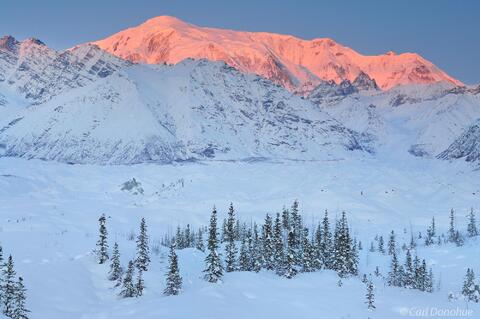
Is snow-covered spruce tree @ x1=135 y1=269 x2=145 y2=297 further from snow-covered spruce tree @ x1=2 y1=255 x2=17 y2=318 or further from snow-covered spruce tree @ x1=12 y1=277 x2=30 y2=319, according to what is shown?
snow-covered spruce tree @ x1=2 y1=255 x2=17 y2=318

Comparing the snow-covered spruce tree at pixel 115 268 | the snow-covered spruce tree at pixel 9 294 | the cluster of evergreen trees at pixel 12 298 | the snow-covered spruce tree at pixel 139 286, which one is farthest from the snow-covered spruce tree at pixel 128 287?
the snow-covered spruce tree at pixel 9 294

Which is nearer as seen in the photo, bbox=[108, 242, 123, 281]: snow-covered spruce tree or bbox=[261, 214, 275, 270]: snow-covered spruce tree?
bbox=[108, 242, 123, 281]: snow-covered spruce tree

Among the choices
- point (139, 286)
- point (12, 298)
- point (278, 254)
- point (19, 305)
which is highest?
point (278, 254)

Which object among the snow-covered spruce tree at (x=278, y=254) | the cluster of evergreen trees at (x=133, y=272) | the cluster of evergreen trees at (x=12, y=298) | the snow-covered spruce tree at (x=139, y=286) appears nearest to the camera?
the cluster of evergreen trees at (x=12, y=298)

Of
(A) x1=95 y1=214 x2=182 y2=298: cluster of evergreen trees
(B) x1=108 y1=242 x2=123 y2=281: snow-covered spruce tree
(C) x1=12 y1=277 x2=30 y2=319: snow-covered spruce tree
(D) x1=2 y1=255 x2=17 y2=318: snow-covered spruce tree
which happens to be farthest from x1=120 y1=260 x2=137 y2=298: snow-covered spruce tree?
(D) x1=2 y1=255 x2=17 y2=318: snow-covered spruce tree

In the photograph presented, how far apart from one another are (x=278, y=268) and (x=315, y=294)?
65.7 feet

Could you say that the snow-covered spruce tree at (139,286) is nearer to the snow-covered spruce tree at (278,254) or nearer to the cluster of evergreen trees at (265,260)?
the cluster of evergreen trees at (265,260)

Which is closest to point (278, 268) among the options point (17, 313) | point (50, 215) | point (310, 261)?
point (310, 261)

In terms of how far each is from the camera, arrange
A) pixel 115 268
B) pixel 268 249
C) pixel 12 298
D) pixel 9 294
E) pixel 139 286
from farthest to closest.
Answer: pixel 268 249 → pixel 115 268 → pixel 139 286 → pixel 12 298 → pixel 9 294

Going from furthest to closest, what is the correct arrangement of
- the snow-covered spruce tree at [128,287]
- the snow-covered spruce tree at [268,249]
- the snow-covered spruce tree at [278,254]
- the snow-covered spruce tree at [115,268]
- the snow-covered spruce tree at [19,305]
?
Answer: the snow-covered spruce tree at [268,249], the snow-covered spruce tree at [278,254], the snow-covered spruce tree at [115,268], the snow-covered spruce tree at [128,287], the snow-covered spruce tree at [19,305]

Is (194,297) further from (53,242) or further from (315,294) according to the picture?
(53,242)

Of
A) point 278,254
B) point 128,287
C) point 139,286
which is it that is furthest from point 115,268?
point 278,254

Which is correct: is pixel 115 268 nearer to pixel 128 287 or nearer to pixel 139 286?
pixel 139 286

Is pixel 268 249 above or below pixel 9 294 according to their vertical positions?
above
